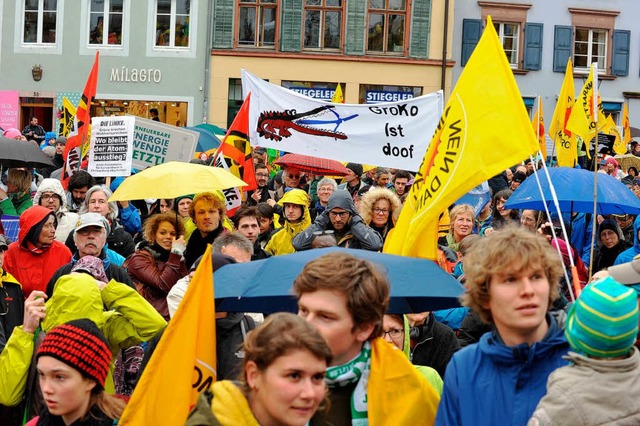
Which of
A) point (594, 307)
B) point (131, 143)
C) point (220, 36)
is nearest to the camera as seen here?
point (594, 307)

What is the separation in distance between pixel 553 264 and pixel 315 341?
33.6 inches

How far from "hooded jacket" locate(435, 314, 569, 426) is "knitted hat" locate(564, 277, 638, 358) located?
0.93 ft

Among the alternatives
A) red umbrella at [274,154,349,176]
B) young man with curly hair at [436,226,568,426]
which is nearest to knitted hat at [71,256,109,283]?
young man with curly hair at [436,226,568,426]

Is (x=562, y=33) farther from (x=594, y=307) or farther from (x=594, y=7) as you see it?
(x=594, y=307)

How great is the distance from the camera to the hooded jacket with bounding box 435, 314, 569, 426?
371 cm

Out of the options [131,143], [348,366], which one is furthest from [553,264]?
[131,143]

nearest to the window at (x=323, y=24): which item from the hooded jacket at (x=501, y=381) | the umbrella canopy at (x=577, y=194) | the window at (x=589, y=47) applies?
the window at (x=589, y=47)

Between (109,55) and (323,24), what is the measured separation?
6.45 m

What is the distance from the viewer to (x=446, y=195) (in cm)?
503

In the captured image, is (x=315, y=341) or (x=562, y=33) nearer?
(x=315, y=341)

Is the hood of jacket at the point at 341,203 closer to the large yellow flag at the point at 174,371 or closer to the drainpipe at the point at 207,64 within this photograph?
the large yellow flag at the point at 174,371

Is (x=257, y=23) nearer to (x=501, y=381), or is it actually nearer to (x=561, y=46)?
(x=561, y=46)

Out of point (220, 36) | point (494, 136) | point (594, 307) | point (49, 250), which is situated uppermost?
point (220, 36)

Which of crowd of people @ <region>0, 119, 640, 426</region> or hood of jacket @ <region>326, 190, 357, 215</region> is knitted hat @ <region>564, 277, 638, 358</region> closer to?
crowd of people @ <region>0, 119, 640, 426</region>
